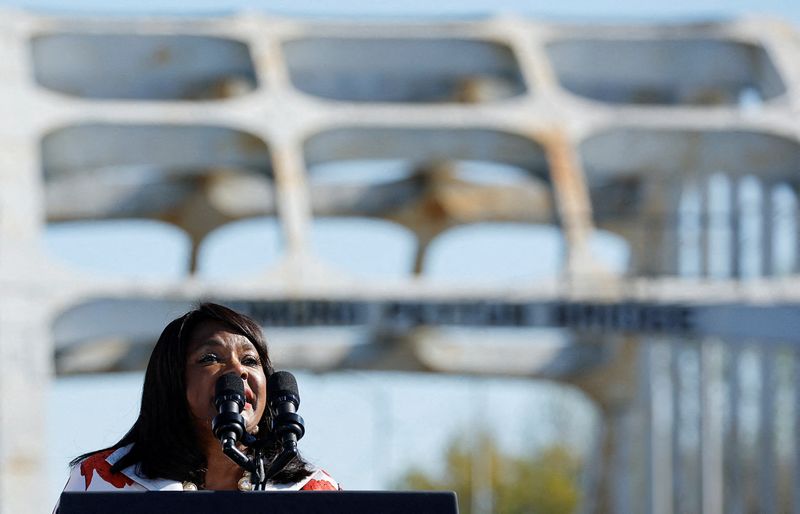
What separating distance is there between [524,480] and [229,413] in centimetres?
7496

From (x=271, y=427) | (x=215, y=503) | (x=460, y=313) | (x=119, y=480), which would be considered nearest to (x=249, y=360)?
(x=271, y=427)

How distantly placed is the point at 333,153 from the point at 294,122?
1863mm

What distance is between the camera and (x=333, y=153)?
3212 centimetres

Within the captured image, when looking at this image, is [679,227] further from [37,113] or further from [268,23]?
[37,113]

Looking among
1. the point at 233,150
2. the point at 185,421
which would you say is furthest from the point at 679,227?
the point at 185,421

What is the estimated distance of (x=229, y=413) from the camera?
4.21 meters

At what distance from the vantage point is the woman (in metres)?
4.52

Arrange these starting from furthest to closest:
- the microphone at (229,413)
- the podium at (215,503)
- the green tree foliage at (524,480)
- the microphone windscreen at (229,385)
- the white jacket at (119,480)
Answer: the green tree foliage at (524,480) < the white jacket at (119,480) < the microphone windscreen at (229,385) < the microphone at (229,413) < the podium at (215,503)

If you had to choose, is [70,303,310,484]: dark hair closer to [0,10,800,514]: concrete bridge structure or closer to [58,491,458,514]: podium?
[58,491,458,514]: podium

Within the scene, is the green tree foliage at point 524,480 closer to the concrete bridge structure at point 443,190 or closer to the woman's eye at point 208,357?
the concrete bridge structure at point 443,190

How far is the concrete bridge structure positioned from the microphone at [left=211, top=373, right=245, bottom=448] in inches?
675

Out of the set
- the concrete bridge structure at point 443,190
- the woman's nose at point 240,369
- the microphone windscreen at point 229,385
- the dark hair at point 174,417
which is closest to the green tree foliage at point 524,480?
the concrete bridge structure at point 443,190

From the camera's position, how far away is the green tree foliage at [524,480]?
76.8m

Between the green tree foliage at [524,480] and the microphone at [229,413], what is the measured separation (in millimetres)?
71773
